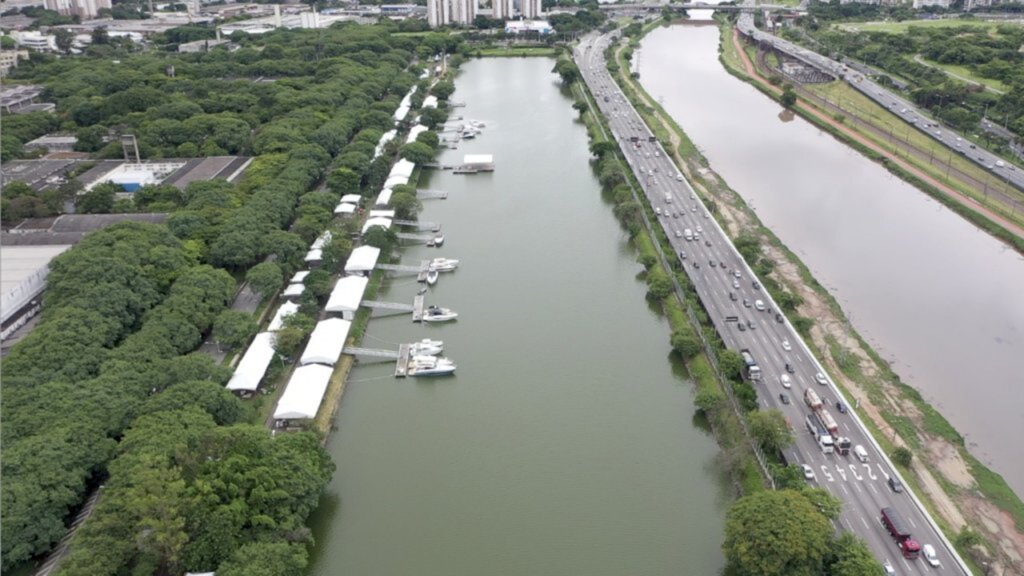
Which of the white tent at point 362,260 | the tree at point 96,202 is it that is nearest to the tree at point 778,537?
the white tent at point 362,260

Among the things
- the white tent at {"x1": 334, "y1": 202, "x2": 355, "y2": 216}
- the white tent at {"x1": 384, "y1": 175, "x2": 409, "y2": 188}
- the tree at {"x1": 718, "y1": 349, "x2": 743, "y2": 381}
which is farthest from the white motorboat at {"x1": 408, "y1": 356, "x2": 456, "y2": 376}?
the white tent at {"x1": 384, "y1": 175, "x2": 409, "y2": 188}

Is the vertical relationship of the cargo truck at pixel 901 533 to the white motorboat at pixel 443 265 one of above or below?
below

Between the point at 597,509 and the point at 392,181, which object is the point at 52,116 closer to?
the point at 392,181

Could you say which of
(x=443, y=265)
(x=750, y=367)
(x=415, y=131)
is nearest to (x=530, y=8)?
(x=415, y=131)

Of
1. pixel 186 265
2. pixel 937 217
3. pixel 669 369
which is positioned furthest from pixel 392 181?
pixel 937 217

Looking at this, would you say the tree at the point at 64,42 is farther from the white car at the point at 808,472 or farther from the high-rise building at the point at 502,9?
the white car at the point at 808,472

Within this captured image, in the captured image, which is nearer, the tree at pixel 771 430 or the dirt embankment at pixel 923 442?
the dirt embankment at pixel 923 442

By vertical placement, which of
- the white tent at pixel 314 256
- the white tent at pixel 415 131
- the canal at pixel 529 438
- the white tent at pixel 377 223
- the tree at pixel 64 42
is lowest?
the canal at pixel 529 438
